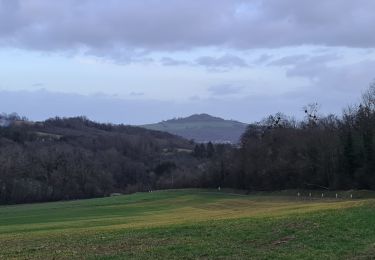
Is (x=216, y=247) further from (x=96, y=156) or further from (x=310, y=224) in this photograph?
(x=96, y=156)

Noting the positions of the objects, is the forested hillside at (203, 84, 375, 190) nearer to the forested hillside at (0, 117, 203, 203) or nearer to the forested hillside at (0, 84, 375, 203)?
the forested hillside at (0, 84, 375, 203)

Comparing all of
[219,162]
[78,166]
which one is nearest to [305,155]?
[219,162]

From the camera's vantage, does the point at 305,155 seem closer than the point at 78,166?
Yes

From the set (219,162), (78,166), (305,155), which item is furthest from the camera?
(78,166)

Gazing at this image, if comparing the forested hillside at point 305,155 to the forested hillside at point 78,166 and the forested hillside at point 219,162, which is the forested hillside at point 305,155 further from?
the forested hillside at point 78,166

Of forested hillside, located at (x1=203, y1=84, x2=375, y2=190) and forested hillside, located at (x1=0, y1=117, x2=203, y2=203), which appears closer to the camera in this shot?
forested hillside, located at (x1=203, y1=84, x2=375, y2=190)

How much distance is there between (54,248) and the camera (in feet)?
54.2

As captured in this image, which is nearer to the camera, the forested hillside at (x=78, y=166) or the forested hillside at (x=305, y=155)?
the forested hillside at (x=305, y=155)

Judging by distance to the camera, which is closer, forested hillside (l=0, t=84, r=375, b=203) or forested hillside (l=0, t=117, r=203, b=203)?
forested hillside (l=0, t=84, r=375, b=203)

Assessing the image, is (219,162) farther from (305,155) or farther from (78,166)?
(78,166)

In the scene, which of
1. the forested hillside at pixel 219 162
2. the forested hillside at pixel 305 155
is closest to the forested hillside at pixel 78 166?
the forested hillside at pixel 219 162

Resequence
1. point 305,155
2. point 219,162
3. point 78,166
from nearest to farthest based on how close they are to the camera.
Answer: point 305,155
point 219,162
point 78,166

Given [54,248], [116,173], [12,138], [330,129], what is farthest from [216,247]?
[12,138]

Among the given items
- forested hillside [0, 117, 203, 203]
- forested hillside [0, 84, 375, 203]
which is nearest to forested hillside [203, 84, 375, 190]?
forested hillside [0, 84, 375, 203]
